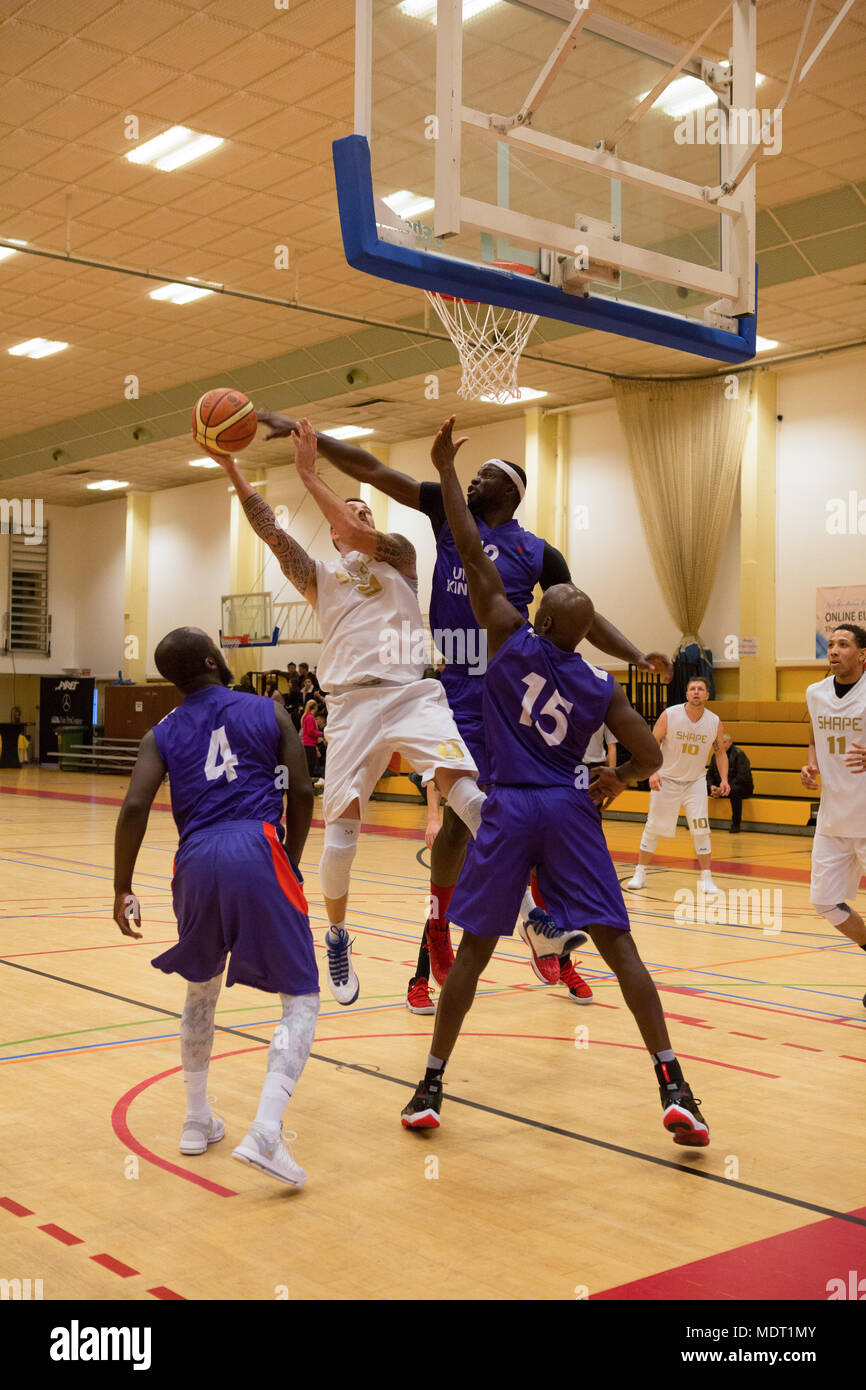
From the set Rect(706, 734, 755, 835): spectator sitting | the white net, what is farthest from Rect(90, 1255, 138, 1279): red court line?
Rect(706, 734, 755, 835): spectator sitting

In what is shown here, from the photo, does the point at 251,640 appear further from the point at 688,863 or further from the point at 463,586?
the point at 463,586

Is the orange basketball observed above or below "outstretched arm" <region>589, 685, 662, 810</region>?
above

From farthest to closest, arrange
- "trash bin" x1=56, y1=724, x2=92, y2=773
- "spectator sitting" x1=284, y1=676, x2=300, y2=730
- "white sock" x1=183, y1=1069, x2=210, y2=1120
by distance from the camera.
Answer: "trash bin" x1=56, y1=724, x2=92, y2=773, "spectator sitting" x1=284, y1=676, x2=300, y2=730, "white sock" x1=183, y1=1069, x2=210, y2=1120

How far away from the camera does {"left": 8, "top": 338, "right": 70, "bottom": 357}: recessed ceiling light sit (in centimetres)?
1770

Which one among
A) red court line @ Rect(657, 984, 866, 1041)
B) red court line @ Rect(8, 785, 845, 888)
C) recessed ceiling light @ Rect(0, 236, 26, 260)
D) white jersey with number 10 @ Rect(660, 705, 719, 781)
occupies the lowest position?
red court line @ Rect(8, 785, 845, 888)

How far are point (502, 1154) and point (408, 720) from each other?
1.83 meters

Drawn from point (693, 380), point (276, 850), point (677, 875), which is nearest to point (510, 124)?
point (276, 850)

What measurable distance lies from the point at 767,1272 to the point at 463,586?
9.50 feet

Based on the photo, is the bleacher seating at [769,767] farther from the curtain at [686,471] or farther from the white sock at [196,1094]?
the white sock at [196,1094]

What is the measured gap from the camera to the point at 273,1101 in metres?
3.31

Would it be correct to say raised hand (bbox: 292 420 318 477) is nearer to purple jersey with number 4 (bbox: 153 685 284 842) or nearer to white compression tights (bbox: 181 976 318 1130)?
purple jersey with number 4 (bbox: 153 685 284 842)

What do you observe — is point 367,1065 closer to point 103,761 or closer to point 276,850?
point 276,850

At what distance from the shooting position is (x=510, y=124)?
5.28 meters

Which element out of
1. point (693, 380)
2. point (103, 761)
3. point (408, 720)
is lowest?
point (103, 761)
